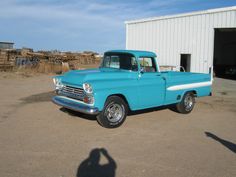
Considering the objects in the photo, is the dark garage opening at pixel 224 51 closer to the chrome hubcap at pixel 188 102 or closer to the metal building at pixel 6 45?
the chrome hubcap at pixel 188 102

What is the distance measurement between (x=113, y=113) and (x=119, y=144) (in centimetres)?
145

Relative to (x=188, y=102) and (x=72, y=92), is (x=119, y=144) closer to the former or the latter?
(x=72, y=92)

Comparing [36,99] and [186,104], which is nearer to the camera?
[186,104]

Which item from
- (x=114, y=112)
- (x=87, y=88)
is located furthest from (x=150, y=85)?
(x=87, y=88)

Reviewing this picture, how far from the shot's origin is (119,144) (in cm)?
604

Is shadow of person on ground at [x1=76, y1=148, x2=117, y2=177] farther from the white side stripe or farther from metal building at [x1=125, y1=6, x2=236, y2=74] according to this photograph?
metal building at [x1=125, y1=6, x2=236, y2=74]

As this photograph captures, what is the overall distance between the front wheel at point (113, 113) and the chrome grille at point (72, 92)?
68cm

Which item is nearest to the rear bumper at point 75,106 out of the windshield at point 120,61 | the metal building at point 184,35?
the windshield at point 120,61

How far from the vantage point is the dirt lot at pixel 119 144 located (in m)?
4.71

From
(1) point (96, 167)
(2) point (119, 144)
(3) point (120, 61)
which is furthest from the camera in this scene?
(3) point (120, 61)

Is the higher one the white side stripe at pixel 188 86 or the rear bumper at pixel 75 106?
the white side stripe at pixel 188 86

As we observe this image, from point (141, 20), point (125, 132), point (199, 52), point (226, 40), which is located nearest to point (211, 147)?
point (125, 132)

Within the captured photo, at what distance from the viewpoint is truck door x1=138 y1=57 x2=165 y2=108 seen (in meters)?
7.89

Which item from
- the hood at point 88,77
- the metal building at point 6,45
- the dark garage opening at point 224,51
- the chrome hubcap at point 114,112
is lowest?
the chrome hubcap at point 114,112
